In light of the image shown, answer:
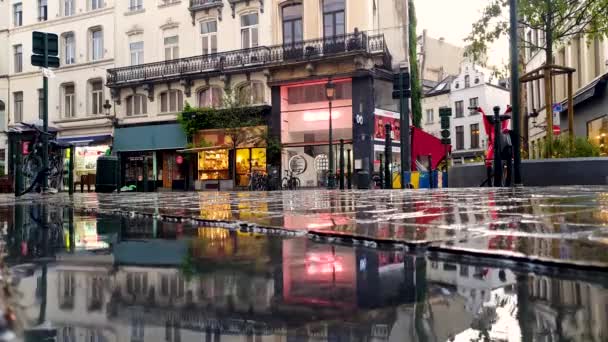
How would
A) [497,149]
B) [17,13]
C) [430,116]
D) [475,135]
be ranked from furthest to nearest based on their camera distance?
[430,116] → [475,135] → [17,13] → [497,149]

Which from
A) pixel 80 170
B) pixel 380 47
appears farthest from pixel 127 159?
pixel 380 47

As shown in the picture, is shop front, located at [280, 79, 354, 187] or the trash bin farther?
shop front, located at [280, 79, 354, 187]

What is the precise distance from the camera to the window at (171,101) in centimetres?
2888

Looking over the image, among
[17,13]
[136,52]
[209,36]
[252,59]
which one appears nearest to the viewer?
[252,59]

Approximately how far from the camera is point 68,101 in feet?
106

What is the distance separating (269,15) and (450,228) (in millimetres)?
25081

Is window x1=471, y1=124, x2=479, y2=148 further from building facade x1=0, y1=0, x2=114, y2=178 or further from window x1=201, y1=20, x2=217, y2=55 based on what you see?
building facade x1=0, y1=0, x2=114, y2=178

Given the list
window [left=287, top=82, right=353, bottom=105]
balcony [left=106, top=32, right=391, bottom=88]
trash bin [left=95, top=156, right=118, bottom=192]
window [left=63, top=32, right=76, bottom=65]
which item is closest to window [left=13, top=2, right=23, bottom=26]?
window [left=63, top=32, right=76, bottom=65]

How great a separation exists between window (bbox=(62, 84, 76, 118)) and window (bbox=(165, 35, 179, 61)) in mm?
7319

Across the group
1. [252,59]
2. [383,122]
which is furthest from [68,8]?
[383,122]

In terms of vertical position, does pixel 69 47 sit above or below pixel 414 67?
above

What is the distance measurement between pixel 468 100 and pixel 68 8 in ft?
139

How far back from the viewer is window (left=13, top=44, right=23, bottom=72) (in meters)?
33.9

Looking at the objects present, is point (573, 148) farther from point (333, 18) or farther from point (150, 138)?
point (150, 138)
